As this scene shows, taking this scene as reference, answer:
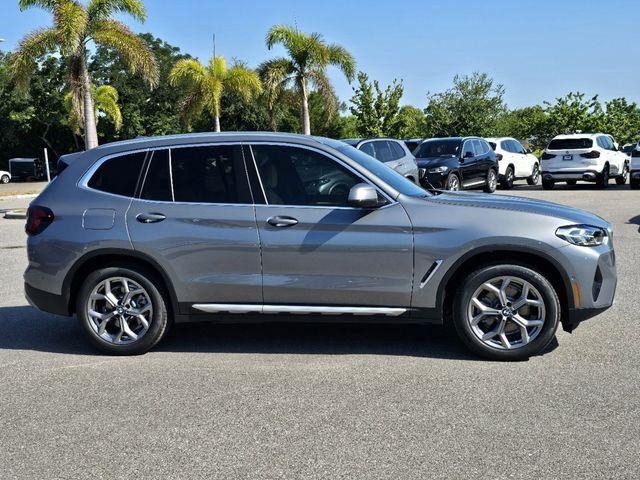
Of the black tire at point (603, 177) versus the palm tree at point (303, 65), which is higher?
the palm tree at point (303, 65)

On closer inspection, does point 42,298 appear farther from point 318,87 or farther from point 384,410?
point 318,87

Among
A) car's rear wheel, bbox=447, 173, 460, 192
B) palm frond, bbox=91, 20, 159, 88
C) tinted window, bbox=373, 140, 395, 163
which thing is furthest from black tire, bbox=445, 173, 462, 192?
palm frond, bbox=91, 20, 159, 88

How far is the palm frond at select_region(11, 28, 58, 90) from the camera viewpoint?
64.4ft

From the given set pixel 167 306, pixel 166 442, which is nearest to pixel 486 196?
pixel 167 306

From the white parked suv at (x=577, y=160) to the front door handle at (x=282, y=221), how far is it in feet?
65.8

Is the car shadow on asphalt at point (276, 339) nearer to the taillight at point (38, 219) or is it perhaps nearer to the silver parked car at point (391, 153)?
the taillight at point (38, 219)

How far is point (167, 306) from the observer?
582cm

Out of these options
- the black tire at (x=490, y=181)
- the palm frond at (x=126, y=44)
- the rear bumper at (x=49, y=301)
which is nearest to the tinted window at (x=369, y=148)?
the black tire at (x=490, y=181)

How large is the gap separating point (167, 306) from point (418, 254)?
2.02 meters

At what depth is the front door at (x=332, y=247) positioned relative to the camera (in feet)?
17.8

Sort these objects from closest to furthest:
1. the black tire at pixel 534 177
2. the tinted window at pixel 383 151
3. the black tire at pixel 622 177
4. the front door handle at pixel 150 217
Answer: the front door handle at pixel 150 217 → the tinted window at pixel 383 151 → the black tire at pixel 622 177 → the black tire at pixel 534 177

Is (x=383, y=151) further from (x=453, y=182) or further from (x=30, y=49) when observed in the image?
(x=30, y=49)

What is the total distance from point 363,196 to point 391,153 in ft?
38.5

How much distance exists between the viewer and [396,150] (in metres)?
17.1
